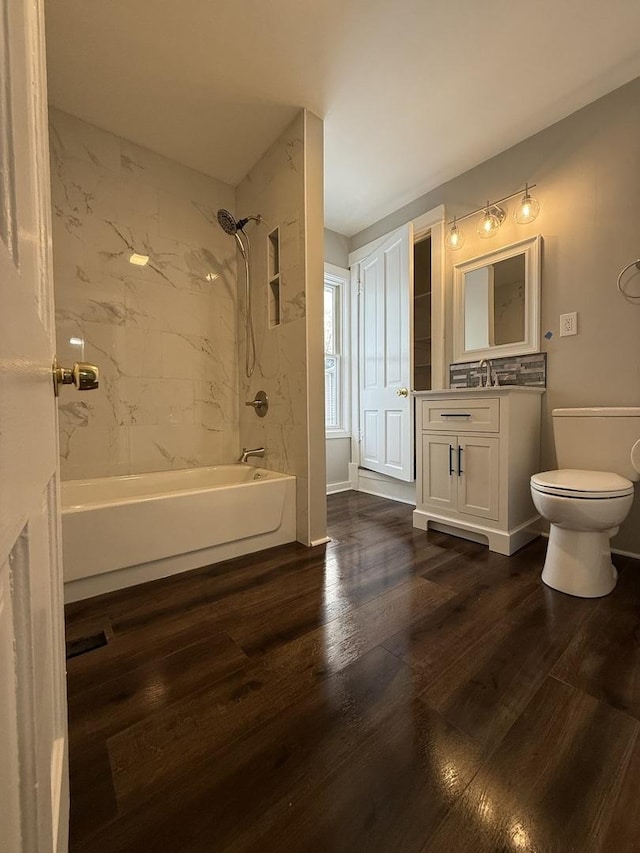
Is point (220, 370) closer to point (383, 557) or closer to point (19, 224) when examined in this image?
point (383, 557)

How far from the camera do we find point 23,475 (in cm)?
29

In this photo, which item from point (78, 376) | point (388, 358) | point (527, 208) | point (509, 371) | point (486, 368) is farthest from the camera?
point (388, 358)

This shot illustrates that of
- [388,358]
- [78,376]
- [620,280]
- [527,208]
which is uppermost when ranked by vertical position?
[527,208]

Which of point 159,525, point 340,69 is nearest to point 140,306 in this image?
point 159,525

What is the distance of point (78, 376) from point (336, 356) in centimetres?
296

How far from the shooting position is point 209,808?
26.7 inches

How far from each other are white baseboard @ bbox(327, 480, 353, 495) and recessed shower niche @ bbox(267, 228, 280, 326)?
163 cm

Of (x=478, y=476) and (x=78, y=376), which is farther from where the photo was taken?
(x=478, y=476)

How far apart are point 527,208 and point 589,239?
42 cm

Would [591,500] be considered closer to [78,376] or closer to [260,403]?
[78,376]

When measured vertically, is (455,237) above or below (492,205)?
below

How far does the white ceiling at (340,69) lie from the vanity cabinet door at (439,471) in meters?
1.84

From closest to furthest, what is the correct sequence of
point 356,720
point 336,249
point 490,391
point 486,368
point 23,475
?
1. point 23,475
2. point 356,720
3. point 490,391
4. point 486,368
5. point 336,249

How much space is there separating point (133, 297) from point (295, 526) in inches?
68.0
